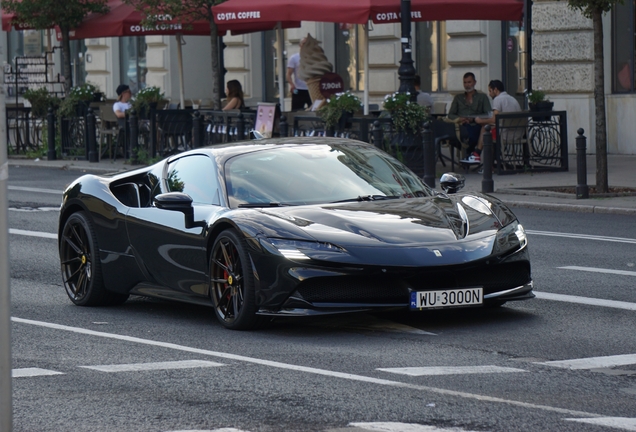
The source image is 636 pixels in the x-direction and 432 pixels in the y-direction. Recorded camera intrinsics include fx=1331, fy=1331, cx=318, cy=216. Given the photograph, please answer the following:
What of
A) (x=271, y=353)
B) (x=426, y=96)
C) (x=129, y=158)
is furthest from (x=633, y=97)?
(x=271, y=353)

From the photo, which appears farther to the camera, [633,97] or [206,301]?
[633,97]

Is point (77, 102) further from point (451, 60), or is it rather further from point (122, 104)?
point (451, 60)

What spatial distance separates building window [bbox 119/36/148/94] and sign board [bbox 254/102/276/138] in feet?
49.1

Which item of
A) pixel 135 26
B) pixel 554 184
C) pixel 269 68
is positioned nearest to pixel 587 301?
pixel 554 184

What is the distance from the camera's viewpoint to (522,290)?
8508 millimetres

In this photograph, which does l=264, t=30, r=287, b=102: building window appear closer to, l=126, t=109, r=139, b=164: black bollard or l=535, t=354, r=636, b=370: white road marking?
l=126, t=109, r=139, b=164: black bollard

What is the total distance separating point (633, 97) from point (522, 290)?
17.2m

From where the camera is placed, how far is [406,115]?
2139cm

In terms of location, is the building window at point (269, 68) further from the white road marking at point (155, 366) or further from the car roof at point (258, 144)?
the white road marking at point (155, 366)

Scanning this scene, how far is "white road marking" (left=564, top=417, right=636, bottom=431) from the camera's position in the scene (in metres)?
5.54

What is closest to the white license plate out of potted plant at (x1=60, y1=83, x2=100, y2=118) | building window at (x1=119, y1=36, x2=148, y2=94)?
potted plant at (x1=60, y1=83, x2=100, y2=118)

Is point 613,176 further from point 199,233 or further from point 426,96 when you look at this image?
point 199,233

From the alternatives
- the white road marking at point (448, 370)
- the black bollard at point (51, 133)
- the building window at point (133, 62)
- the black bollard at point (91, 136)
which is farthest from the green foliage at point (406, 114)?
the building window at point (133, 62)

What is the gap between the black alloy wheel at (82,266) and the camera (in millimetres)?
9969
